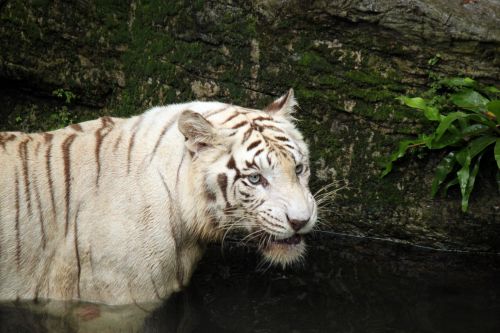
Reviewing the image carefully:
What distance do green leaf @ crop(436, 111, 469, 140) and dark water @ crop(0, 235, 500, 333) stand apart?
1004 millimetres

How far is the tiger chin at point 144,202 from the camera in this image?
385 cm

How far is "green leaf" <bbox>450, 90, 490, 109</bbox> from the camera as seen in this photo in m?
A: 5.20

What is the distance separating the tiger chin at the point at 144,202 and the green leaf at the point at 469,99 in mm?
1725

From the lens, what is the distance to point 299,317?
14.1 ft

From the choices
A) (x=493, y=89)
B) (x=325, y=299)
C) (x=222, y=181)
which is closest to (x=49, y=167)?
(x=222, y=181)

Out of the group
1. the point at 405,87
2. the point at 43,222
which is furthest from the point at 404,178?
the point at 43,222

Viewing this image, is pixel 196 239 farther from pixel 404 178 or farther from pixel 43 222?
pixel 404 178

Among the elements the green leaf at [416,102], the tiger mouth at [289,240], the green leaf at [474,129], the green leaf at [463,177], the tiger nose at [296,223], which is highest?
the green leaf at [416,102]

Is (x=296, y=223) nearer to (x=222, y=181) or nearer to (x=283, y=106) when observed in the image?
(x=222, y=181)

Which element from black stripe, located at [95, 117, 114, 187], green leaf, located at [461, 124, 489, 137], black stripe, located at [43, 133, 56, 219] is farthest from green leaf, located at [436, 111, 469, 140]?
black stripe, located at [43, 133, 56, 219]

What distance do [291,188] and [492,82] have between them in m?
2.42

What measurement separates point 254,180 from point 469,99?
2264 millimetres

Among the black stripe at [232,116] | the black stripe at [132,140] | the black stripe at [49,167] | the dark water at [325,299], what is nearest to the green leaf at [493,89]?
the dark water at [325,299]

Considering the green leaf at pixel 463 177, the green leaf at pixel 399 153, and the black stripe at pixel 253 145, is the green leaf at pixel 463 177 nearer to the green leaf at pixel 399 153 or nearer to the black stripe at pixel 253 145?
the green leaf at pixel 399 153
